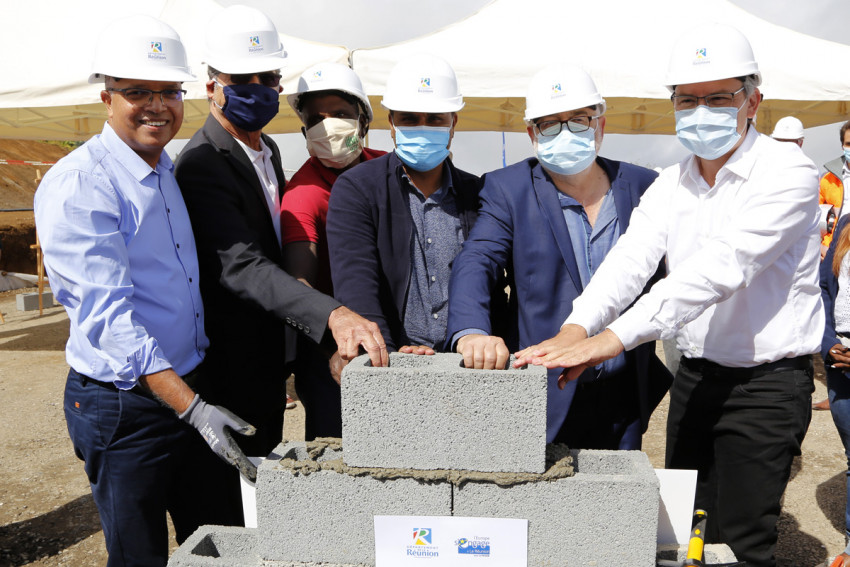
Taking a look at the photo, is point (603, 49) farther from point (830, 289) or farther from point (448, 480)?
point (448, 480)

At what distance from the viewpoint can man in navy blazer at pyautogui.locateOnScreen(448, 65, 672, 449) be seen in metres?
2.32

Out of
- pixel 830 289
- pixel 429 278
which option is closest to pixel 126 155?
pixel 429 278

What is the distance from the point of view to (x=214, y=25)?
257 centimetres

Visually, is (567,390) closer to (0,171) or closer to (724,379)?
(724,379)

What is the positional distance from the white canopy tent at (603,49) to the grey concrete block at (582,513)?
467 cm

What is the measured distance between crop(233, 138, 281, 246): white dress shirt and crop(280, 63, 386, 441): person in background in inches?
1.7

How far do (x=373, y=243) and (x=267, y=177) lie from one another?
672mm

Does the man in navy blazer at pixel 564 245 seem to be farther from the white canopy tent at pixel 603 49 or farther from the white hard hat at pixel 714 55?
the white canopy tent at pixel 603 49

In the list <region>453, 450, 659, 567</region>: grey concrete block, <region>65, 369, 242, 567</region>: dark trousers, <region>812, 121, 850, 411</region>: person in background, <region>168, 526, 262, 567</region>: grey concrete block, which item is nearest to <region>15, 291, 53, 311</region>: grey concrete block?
<region>65, 369, 242, 567</region>: dark trousers

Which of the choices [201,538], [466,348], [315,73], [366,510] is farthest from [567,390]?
[315,73]

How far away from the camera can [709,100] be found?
2262 mm

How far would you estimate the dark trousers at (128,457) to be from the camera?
6.79 feet

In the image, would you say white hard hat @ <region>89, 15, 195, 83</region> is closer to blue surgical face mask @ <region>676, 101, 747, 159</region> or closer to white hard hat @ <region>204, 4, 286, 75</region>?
white hard hat @ <region>204, 4, 286, 75</region>

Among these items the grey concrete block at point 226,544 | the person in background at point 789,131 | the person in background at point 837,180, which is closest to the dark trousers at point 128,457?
the grey concrete block at point 226,544
